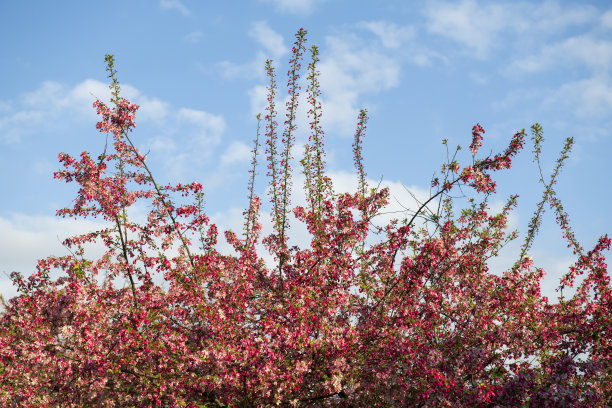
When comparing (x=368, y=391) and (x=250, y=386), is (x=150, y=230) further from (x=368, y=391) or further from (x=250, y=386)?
(x=368, y=391)

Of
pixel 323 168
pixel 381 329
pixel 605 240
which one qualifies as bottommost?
pixel 381 329

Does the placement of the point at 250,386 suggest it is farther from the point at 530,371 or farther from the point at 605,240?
the point at 605,240

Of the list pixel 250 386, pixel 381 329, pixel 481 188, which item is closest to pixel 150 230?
pixel 250 386

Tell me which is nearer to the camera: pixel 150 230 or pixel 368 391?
pixel 368 391

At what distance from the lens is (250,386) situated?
10.3 metres

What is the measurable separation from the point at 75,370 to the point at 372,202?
7476 millimetres

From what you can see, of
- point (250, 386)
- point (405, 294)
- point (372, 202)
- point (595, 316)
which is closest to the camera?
point (250, 386)

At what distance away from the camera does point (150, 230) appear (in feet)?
43.5

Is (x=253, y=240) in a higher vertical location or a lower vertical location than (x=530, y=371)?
higher

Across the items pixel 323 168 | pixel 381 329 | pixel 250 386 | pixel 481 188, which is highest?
pixel 323 168

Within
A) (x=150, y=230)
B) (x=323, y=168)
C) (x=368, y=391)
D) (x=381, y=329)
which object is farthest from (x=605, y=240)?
(x=150, y=230)

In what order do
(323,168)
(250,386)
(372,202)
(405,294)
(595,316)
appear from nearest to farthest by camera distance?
(250,386)
(595,316)
(405,294)
(372,202)
(323,168)

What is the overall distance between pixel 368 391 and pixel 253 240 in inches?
231

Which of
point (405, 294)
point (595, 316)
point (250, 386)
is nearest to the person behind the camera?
point (250, 386)
